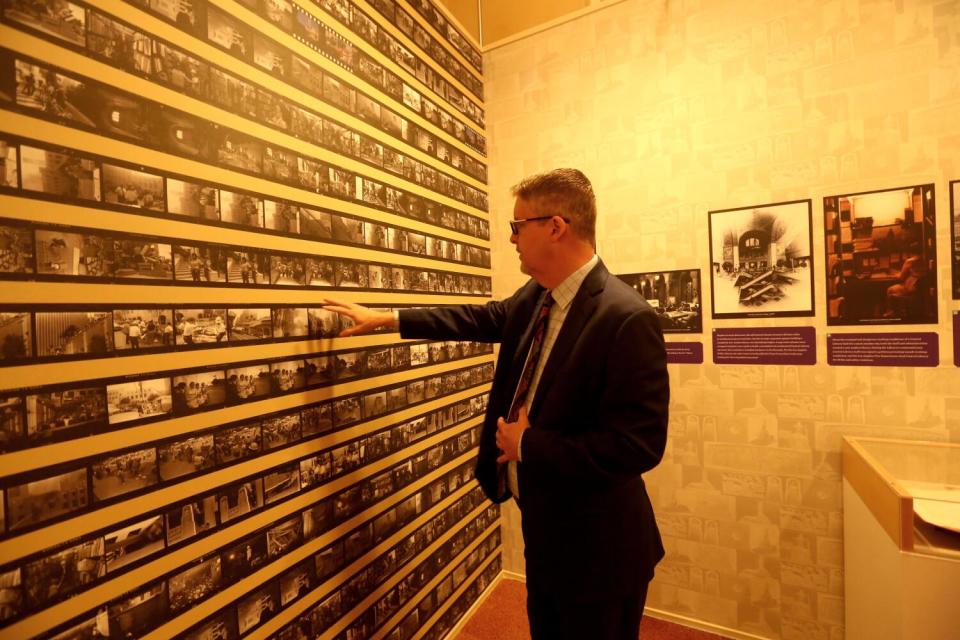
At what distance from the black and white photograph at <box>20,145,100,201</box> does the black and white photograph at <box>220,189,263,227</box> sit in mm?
282

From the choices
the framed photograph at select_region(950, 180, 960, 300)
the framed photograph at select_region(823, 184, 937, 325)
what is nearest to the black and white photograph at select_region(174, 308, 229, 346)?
the framed photograph at select_region(823, 184, 937, 325)

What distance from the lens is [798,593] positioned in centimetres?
210

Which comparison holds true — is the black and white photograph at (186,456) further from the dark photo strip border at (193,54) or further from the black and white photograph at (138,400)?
the dark photo strip border at (193,54)

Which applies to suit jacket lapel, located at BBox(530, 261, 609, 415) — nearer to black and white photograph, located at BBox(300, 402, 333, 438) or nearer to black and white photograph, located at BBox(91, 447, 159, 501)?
black and white photograph, located at BBox(300, 402, 333, 438)

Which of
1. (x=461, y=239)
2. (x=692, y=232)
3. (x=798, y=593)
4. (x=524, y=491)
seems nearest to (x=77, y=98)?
(x=524, y=491)

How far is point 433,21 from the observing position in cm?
222

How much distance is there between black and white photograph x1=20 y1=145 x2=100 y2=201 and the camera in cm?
81

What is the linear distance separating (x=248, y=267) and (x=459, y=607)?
2040 mm

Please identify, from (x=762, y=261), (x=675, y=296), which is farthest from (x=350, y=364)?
(x=762, y=261)

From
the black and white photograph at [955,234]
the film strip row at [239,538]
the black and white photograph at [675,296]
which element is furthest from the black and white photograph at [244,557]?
the black and white photograph at [955,234]

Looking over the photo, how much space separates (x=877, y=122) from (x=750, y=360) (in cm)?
116

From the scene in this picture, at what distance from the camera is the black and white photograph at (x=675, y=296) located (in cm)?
227

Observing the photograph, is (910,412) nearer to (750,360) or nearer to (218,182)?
(750,360)

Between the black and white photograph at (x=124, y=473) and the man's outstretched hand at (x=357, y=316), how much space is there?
0.62 meters
